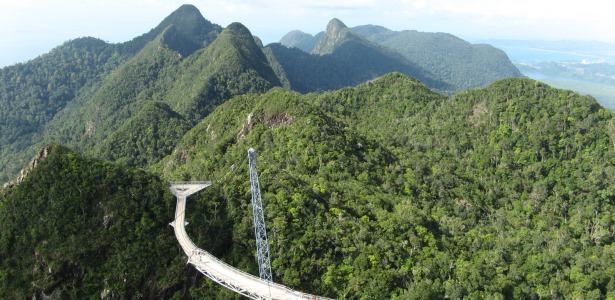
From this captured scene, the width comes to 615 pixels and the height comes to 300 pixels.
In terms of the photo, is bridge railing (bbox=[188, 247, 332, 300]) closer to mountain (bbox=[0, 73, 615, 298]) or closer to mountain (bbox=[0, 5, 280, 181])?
mountain (bbox=[0, 73, 615, 298])

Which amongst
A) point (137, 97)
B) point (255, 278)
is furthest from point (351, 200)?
point (137, 97)

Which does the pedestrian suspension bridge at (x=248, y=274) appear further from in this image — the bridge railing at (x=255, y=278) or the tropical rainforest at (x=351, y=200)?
the tropical rainforest at (x=351, y=200)

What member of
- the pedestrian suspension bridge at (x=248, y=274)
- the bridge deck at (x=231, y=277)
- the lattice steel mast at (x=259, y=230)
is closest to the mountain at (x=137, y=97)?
the bridge deck at (x=231, y=277)

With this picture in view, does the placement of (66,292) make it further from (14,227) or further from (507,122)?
(507,122)

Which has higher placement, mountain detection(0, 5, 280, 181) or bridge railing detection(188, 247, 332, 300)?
mountain detection(0, 5, 280, 181)

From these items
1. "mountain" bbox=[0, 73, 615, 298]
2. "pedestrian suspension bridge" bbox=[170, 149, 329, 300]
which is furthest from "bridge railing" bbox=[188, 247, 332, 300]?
"mountain" bbox=[0, 73, 615, 298]

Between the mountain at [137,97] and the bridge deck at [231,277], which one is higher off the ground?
the mountain at [137,97]

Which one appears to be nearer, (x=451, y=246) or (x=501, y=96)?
(x=451, y=246)

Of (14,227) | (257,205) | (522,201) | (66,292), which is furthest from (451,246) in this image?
(14,227)
